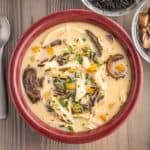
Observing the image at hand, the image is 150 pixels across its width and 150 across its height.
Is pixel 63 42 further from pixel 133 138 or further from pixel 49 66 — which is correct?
pixel 133 138

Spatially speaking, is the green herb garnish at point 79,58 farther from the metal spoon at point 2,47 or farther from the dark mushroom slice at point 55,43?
the metal spoon at point 2,47

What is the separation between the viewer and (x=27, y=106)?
133 centimetres

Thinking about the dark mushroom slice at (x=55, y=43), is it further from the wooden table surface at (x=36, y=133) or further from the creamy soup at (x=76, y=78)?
the wooden table surface at (x=36, y=133)

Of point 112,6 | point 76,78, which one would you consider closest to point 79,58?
point 76,78

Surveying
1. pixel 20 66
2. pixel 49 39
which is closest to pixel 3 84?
pixel 20 66

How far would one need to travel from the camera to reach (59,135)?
131 cm

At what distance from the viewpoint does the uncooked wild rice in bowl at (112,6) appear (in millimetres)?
1348

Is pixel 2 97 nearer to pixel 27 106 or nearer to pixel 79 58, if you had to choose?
pixel 27 106

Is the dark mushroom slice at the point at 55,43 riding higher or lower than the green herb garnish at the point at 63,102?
higher

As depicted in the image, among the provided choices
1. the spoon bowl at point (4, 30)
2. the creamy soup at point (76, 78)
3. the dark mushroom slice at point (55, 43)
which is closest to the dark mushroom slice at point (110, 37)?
the creamy soup at point (76, 78)

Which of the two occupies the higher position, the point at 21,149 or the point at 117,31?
the point at 117,31

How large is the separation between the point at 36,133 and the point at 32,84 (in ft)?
0.51

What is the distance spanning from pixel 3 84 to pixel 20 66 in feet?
0.26

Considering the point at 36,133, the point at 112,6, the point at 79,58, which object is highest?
the point at 112,6
